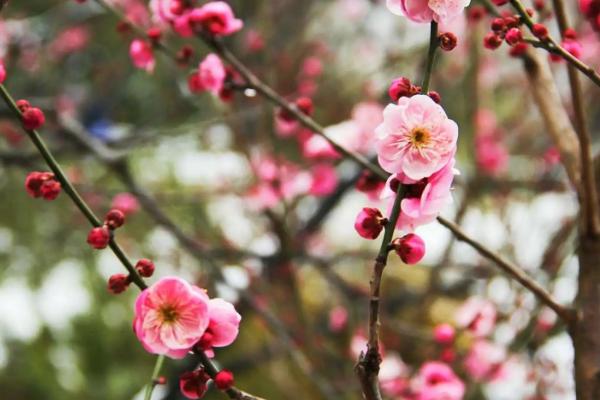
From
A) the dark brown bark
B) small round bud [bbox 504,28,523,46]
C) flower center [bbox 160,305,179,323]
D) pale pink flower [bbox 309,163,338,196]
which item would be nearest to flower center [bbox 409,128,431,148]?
small round bud [bbox 504,28,523,46]

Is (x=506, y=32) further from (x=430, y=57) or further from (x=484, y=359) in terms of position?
(x=484, y=359)

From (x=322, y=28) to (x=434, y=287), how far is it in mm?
2295

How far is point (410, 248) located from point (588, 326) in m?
0.54

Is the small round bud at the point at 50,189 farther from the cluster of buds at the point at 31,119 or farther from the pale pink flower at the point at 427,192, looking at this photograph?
the pale pink flower at the point at 427,192

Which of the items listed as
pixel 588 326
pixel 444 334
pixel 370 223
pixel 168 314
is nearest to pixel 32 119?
pixel 168 314

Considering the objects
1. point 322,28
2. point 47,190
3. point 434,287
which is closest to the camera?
point 47,190

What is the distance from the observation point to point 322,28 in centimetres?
441

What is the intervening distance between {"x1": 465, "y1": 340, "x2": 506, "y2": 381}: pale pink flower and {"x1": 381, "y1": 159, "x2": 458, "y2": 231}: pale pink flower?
142cm

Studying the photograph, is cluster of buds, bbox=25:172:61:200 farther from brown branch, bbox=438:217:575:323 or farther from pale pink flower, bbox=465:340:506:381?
pale pink flower, bbox=465:340:506:381

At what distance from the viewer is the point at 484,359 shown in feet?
8.04

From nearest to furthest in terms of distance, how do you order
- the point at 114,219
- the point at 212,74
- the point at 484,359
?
the point at 114,219 → the point at 212,74 → the point at 484,359

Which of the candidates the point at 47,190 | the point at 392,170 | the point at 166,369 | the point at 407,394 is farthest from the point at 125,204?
the point at 392,170

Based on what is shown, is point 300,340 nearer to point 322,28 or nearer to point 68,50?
point 322,28

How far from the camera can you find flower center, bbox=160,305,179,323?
89 centimetres
